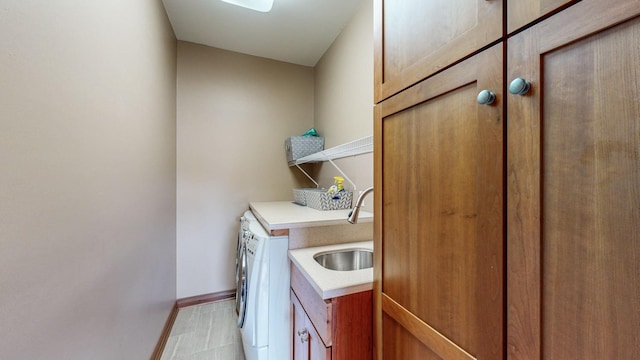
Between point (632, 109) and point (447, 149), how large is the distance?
29cm

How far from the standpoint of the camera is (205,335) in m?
1.96

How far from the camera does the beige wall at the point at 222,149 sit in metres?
2.43

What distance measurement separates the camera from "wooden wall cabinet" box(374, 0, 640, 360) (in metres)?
0.34

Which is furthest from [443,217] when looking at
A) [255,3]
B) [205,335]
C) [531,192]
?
[205,335]

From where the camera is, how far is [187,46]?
244 centimetres

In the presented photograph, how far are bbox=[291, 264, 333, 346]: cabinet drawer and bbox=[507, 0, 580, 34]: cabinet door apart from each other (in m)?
0.96

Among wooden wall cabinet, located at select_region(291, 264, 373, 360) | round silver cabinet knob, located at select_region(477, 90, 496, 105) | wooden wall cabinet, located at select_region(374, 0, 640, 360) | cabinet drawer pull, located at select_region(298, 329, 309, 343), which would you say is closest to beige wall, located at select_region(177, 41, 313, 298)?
cabinet drawer pull, located at select_region(298, 329, 309, 343)

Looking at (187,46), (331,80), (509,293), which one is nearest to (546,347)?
(509,293)

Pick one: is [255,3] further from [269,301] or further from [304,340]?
[304,340]

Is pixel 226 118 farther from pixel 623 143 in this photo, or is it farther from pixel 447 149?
pixel 623 143

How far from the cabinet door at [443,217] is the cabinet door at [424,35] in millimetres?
39

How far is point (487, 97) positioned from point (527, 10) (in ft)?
0.51

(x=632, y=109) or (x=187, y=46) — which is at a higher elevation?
(x=187, y=46)

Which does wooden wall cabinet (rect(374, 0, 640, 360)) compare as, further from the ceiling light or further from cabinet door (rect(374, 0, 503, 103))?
the ceiling light
